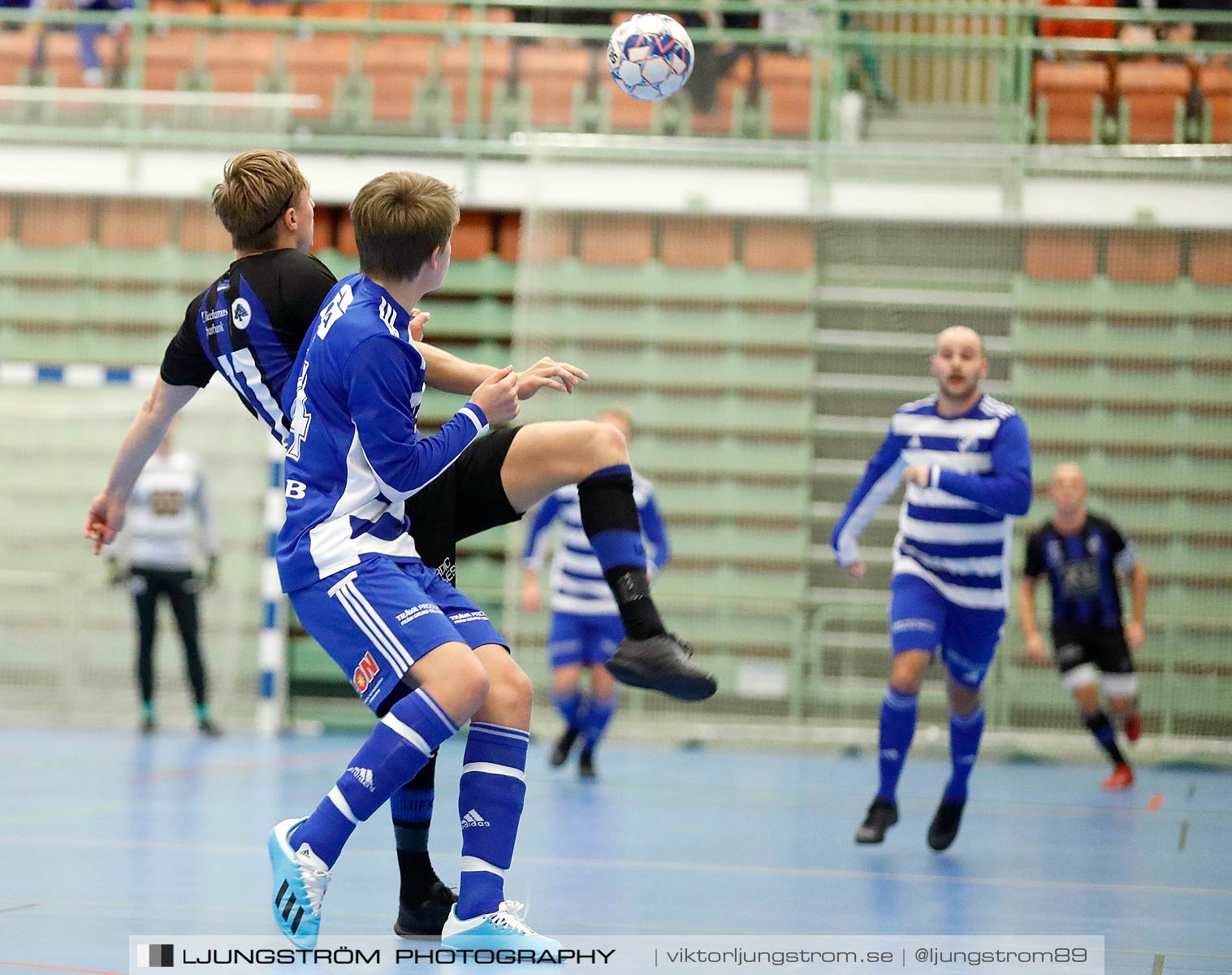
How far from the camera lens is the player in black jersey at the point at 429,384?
362cm

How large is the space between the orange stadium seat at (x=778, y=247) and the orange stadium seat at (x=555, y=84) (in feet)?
5.46

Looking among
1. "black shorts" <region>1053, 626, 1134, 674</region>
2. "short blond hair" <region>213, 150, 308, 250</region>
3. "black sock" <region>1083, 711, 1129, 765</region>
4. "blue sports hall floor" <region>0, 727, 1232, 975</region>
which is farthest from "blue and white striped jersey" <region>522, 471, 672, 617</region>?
"short blond hair" <region>213, 150, 308, 250</region>

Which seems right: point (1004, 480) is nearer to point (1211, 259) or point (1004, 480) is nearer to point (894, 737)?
point (894, 737)

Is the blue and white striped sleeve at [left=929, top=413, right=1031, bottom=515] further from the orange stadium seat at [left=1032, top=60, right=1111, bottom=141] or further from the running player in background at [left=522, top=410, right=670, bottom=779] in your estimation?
the orange stadium seat at [left=1032, top=60, right=1111, bottom=141]

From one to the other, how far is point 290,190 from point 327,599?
1.03m

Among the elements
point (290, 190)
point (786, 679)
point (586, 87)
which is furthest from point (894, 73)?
point (290, 190)

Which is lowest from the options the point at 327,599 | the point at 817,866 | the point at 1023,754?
the point at 1023,754

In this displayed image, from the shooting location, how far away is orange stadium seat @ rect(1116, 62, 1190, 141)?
36.3ft

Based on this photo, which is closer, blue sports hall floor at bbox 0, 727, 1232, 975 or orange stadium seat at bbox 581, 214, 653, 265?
blue sports hall floor at bbox 0, 727, 1232, 975

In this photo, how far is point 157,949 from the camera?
337 centimetres

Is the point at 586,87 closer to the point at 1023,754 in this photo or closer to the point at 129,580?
the point at 129,580

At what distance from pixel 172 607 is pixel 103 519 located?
6432mm

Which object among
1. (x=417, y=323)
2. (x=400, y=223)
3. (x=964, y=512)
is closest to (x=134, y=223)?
(x=964, y=512)

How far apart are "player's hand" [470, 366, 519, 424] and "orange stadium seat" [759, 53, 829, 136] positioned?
8.37 meters
